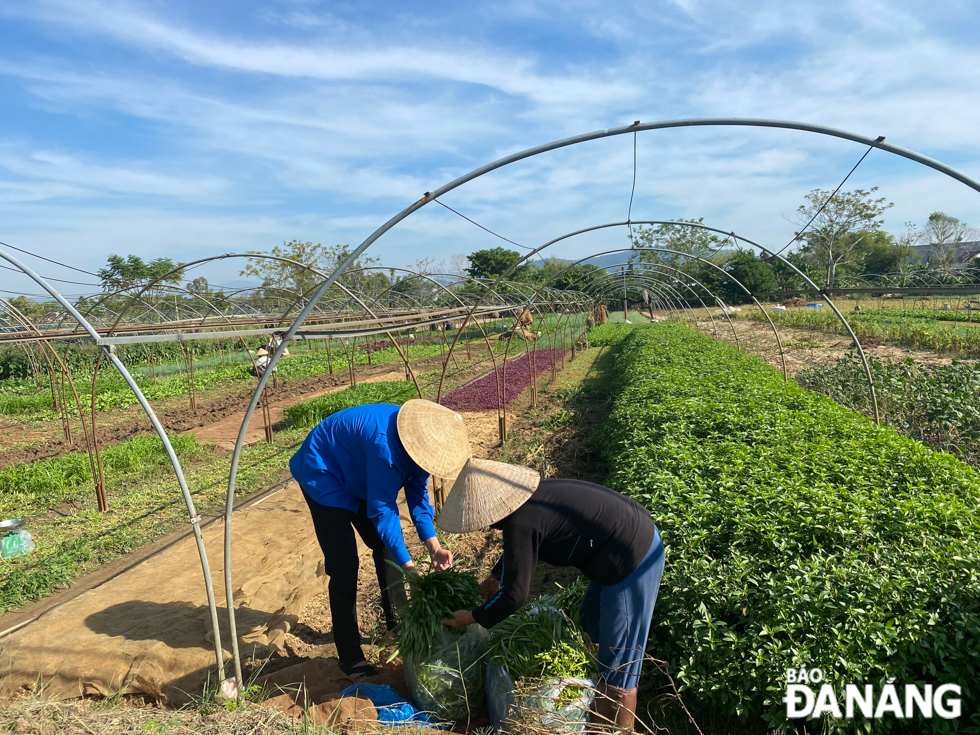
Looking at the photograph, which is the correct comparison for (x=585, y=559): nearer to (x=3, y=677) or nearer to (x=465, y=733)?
(x=465, y=733)

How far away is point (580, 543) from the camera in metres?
2.53

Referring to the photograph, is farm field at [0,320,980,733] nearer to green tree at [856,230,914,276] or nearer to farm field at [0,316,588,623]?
farm field at [0,316,588,623]

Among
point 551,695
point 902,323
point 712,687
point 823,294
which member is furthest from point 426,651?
point 902,323

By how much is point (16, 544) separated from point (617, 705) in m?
6.40

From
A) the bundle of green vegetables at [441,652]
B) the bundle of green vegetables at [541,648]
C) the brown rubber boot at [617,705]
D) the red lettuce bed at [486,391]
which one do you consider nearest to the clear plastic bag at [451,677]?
the bundle of green vegetables at [441,652]

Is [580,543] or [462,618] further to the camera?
[462,618]

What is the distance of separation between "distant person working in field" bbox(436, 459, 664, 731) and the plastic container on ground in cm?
577

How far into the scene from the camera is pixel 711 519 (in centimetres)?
342

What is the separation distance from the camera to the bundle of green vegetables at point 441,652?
9.17ft

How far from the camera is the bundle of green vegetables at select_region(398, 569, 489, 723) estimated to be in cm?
279

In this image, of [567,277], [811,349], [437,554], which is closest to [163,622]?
[437,554]

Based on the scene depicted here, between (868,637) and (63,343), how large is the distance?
29.3 metres

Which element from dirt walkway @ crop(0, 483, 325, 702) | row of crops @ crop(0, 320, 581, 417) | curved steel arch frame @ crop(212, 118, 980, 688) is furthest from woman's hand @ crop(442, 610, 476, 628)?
row of crops @ crop(0, 320, 581, 417)

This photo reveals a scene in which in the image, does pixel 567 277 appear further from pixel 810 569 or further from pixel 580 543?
pixel 580 543
